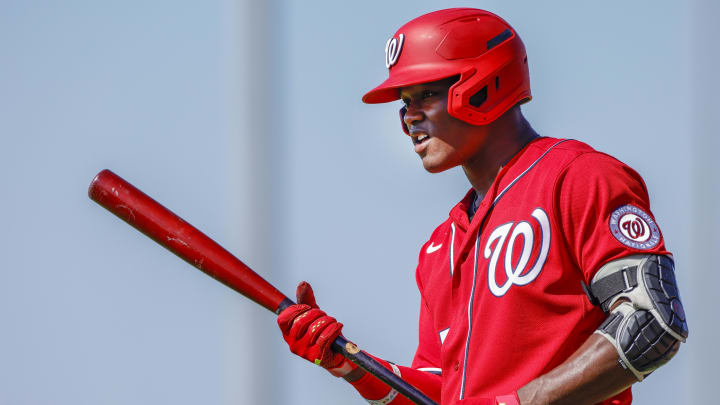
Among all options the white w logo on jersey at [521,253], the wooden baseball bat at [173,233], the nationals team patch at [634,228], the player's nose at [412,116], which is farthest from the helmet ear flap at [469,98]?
the wooden baseball bat at [173,233]

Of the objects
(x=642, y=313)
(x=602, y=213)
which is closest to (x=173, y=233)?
(x=602, y=213)

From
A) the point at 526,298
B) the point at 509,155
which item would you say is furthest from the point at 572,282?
the point at 509,155

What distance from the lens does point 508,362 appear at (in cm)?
256

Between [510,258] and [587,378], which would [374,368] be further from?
[587,378]

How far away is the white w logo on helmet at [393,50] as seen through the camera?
306 centimetres

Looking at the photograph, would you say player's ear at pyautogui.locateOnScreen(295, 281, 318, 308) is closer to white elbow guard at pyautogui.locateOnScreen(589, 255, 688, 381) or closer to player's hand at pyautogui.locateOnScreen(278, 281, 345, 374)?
player's hand at pyautogui.locateOnScreen(278, 281, 345, 374)

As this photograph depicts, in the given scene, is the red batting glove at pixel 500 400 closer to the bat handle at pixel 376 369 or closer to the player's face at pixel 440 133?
the bat handle at pixel 376 369

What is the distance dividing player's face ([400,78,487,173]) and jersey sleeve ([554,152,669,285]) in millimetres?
480

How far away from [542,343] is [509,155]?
674 mm

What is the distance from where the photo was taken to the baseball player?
2285 millimetres

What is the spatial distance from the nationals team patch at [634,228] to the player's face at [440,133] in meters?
0.67

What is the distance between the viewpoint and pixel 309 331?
2.90 metres

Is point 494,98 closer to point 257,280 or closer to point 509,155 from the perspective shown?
point 509,155

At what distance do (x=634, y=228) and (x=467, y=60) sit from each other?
35.0 inches
